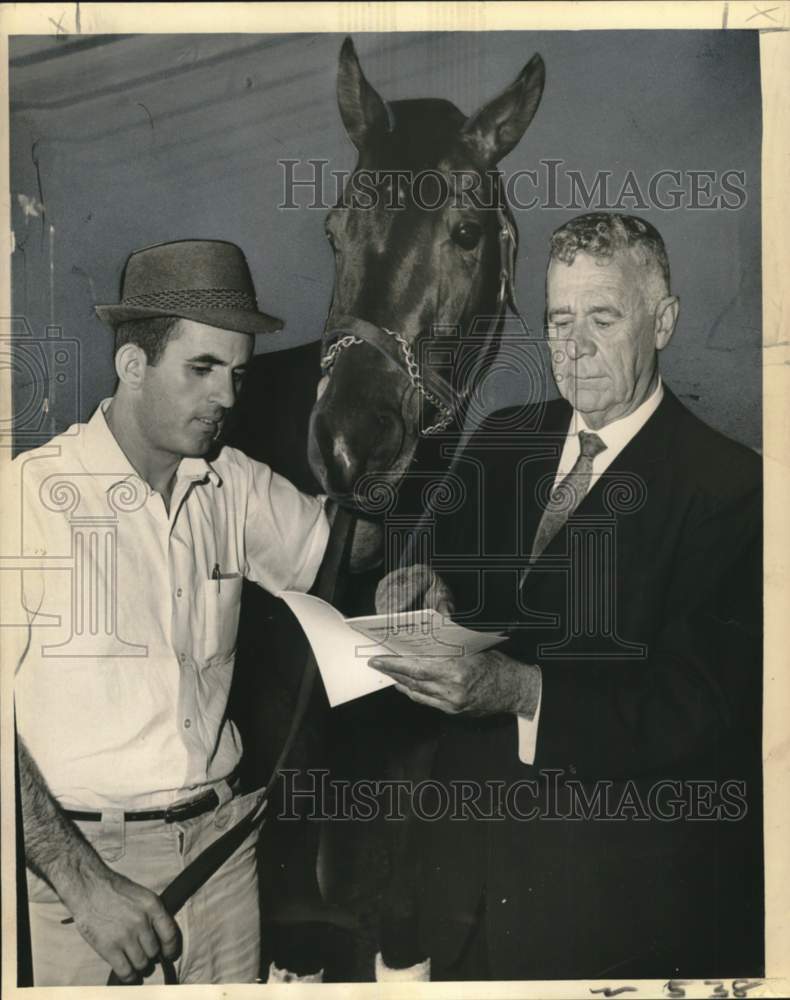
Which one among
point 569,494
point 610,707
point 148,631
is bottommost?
point 610,707

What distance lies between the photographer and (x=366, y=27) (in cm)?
324

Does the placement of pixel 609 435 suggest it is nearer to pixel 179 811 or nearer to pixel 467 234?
pixel 467 234

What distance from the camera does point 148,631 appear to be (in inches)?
126

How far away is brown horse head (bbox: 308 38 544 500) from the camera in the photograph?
3195 millimetres

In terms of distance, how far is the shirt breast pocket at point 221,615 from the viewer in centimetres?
321

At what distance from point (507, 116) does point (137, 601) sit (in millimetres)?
1718

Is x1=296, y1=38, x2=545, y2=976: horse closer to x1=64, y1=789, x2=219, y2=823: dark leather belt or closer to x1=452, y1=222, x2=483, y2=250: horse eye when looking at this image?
x1=452, y1=222, x2=483, y2=250: horse eye

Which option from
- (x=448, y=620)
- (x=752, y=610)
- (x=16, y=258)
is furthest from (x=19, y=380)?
(x=752, y=610)

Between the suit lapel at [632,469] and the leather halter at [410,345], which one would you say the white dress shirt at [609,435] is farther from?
the leather halter at [410,345]

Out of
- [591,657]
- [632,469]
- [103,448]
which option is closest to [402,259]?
[632,469]

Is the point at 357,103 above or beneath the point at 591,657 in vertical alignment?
above

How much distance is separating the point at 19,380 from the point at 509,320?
4.58 ft

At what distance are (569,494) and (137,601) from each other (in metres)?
1.25

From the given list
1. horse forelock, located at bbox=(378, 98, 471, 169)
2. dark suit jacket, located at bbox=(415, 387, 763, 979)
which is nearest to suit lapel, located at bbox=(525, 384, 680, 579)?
dark suit jacket, located at bbox=(415, 387, 763, 979)
